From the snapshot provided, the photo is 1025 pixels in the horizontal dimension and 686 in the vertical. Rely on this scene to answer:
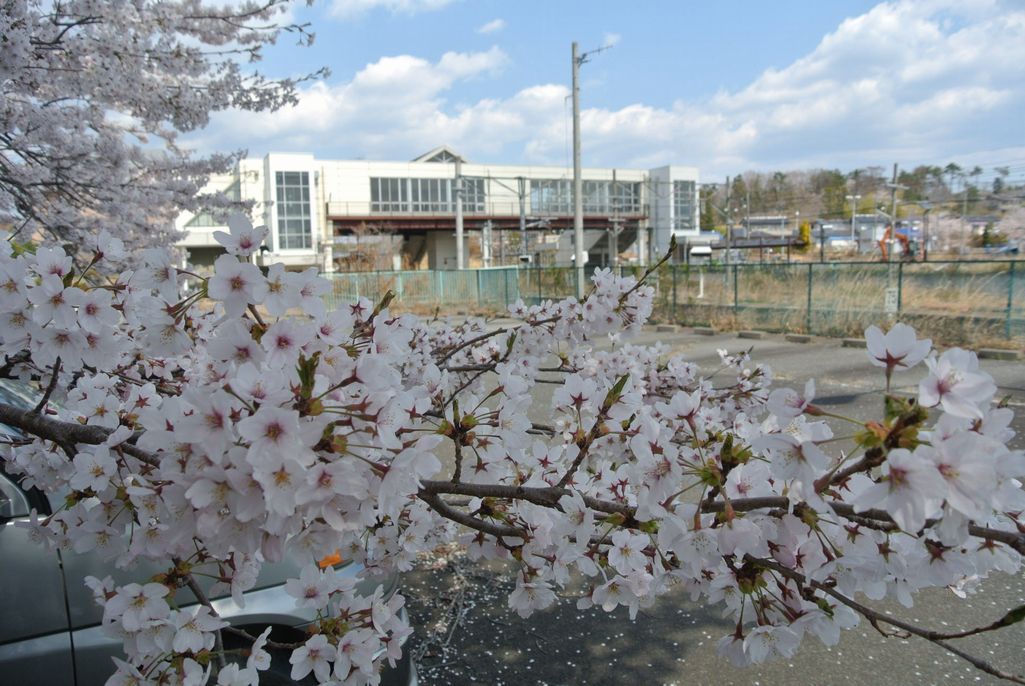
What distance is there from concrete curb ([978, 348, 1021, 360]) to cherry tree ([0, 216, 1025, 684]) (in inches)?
567

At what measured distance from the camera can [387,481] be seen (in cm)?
106

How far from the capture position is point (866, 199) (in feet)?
262

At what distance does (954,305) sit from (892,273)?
5.36 feet

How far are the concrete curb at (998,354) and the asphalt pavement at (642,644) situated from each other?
10.8m

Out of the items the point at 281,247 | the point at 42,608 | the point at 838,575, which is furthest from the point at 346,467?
the point at 281,247

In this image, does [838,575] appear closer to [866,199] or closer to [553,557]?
[553,557]

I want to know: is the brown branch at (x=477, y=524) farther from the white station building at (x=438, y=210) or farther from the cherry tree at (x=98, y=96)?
the white station building at (x=438, y=210)

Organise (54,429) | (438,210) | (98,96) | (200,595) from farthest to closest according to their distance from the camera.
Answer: (438,210)
(98,96)
(54,429)
(200,595)

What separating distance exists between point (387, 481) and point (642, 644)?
10.6 ft

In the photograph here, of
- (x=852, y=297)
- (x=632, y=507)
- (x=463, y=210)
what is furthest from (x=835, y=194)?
(x=632, y=507)

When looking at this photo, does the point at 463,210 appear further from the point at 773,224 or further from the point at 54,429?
the point at 54,429

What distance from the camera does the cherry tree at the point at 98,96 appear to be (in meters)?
4.99

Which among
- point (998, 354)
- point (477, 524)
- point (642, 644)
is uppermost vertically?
point (477, 524)

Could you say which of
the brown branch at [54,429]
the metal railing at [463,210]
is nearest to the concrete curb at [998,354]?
the brown branch at [54,429]
